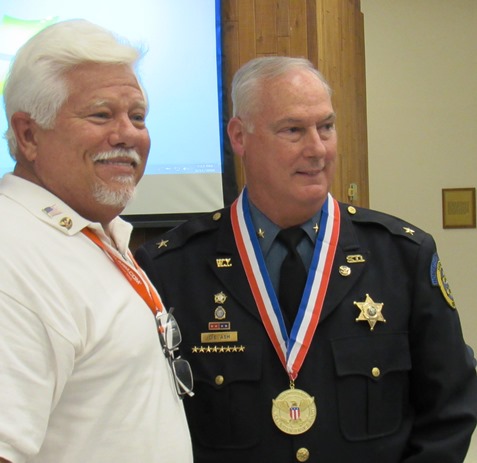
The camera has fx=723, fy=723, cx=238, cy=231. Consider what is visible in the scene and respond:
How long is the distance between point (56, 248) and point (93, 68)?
0.38 metres

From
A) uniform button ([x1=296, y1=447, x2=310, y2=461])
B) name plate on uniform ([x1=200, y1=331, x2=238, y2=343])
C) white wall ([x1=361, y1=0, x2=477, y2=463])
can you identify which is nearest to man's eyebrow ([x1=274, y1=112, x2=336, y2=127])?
name plate on uniform ([x1=200, y1=331, x2=238, y2=343])

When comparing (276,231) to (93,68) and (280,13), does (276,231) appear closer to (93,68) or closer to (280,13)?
(93,68)

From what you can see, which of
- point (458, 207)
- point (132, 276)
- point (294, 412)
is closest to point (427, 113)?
point (458, 207)

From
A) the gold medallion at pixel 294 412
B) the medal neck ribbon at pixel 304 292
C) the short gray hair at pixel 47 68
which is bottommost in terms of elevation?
the gold medallion at pixel 294 412

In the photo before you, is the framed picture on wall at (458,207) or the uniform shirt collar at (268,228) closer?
the uniform shirt collar at (268,228)

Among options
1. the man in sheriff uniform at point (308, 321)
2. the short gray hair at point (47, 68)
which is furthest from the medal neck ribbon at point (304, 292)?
the short gray hair at point (47, 68)

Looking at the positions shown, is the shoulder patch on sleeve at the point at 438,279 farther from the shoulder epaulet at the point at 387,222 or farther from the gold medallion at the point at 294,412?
the gold medallion at the point at 294,412

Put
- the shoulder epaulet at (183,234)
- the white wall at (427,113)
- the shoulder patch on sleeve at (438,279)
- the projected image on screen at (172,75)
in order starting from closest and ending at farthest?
1. the shoulder patch on sleeve at (438,279)
2. the shoulder epaulet at (183,234)
3. the projected image on screen at (172,75)
4. the white wall at (427,113)

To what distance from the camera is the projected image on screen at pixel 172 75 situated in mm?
3352

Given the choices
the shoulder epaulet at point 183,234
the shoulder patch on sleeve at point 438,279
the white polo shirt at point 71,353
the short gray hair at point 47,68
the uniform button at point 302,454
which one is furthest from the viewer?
the shoulder epaulet at point 183,234

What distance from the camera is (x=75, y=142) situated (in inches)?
55.3

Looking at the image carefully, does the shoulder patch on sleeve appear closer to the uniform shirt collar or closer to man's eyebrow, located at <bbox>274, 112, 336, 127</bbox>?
the uniform shirt collar

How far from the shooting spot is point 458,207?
19.3 ft

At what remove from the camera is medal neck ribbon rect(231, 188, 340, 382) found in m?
1.81
